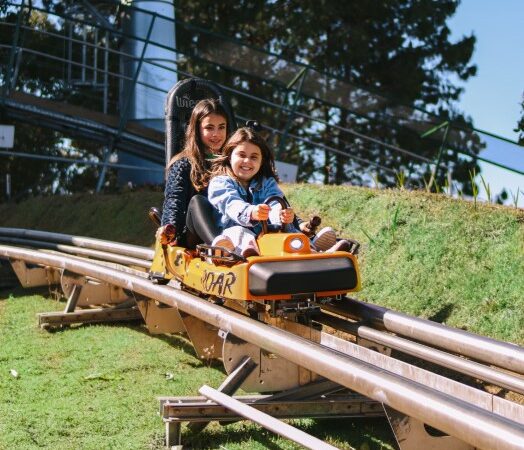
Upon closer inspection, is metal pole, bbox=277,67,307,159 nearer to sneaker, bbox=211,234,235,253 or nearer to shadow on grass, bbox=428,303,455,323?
shadow on grass, bbox=428,303,455,323

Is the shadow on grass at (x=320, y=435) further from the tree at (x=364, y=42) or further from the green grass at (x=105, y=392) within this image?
the tree at (x=364, y=42)

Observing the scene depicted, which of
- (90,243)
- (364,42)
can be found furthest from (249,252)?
(364,42)

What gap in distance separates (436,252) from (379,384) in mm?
2492

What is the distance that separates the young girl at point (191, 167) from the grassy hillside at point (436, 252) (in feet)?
4.13

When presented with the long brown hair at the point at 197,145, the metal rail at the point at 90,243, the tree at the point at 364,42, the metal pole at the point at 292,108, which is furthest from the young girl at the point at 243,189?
the tree at the point at 364,42

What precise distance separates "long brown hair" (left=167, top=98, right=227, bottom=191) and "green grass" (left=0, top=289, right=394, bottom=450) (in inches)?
45.4

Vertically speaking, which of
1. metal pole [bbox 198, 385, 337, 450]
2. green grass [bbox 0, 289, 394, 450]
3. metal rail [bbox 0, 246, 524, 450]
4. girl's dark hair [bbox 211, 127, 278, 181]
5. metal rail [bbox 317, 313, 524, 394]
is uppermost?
girl's dark hair [bbox 211, 127, 278, 181]

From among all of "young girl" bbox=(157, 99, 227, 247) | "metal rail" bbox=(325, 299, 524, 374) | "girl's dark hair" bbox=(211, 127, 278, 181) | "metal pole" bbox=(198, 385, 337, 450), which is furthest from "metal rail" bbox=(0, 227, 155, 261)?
"metal pole" bbox=(198, 385, 337, 450)

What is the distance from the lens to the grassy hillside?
4402 mm


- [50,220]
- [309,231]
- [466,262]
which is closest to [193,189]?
[309,231]

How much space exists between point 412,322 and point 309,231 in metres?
0.94

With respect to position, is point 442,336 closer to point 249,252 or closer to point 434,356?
point 434,356

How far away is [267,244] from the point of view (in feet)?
13.1

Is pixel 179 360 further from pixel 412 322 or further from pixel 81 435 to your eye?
pixel 412 322
